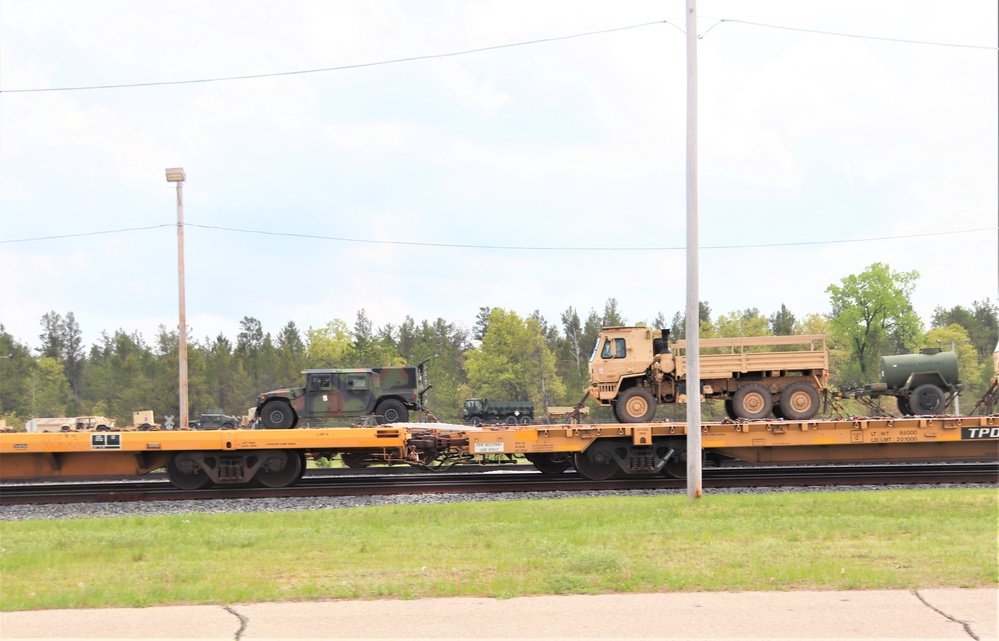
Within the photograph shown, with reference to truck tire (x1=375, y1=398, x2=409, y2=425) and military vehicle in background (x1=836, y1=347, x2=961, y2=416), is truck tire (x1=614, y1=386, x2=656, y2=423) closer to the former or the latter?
military vehicle in background (x1=836, y1=347, x2=961, y2=416)

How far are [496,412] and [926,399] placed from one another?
3078cm

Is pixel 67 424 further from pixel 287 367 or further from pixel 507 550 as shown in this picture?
pixel 507 550

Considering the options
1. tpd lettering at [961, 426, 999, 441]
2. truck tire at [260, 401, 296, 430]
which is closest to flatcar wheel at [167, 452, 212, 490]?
truck tire at [260, 401, 296, 430]

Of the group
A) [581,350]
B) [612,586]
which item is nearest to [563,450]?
[612,586]

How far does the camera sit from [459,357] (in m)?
75.1

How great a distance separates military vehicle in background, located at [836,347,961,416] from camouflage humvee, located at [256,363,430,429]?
42.4 feet

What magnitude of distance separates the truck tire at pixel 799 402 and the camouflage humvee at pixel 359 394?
1169cm

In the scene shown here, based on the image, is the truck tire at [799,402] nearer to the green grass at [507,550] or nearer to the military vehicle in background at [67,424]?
the green grass at [507,550]

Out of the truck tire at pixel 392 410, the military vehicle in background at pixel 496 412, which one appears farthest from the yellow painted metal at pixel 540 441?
the military vehicle in background at pixel 496 412

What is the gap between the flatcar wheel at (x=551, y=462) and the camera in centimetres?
1598

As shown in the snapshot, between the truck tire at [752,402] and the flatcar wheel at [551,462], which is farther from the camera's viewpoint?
the truck tire at [752,402]

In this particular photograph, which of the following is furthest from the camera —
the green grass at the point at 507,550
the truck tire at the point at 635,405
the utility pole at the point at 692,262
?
the truck tire at the point at 635,405

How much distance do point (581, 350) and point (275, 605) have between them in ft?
232

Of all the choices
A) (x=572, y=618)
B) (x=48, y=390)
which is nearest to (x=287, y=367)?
(x=48, y=390)
